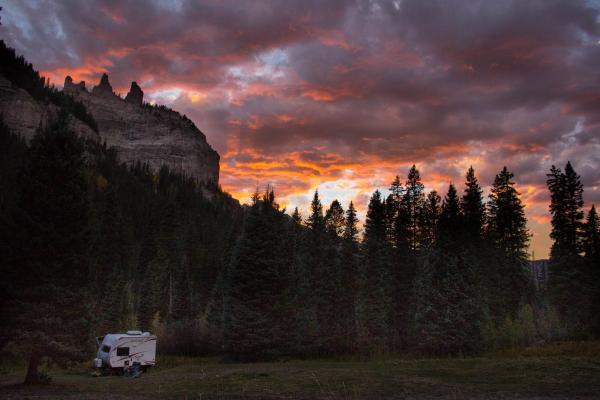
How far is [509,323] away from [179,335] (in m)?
32.7

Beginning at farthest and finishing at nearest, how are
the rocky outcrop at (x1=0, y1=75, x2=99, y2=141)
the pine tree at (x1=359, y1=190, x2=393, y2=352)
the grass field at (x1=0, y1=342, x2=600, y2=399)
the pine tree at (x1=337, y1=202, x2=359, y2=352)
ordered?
the rocky outcrop at (x1=0, y1=75, x2=99, y2=141) → the pine tree at (x1=337, y1=202, x2=359, y2=352) → the pine tree at (x1=359, y1=190, x2=393, y2=352) → the grass field at (x1=0, y1=342, x2=600, y2=399)

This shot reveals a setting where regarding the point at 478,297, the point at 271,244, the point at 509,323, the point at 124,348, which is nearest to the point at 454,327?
the point at 478,297

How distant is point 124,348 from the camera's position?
114 ft

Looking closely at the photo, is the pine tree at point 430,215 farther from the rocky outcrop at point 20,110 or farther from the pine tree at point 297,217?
the rocky outcrop at point 20,110

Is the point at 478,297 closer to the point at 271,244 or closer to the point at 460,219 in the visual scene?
the point at 460,219

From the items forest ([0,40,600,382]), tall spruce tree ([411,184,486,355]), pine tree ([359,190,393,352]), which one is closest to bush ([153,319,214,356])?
forest ([0,40,600,382])

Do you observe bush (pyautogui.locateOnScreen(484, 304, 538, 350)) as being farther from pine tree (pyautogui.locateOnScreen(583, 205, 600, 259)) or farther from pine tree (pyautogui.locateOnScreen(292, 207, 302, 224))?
pine tree (pyautogui.locateOnScreen(292, 207, 302, 224))

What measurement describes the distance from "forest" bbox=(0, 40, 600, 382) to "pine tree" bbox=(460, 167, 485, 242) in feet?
0.53

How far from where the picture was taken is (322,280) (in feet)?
173

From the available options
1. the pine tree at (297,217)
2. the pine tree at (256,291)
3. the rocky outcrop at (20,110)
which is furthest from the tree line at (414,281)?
the rocky outcrop at (20,110)

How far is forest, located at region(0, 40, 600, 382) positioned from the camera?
23469 mm

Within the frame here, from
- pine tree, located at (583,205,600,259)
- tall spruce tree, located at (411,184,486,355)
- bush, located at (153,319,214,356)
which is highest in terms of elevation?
pine tree, located at (583,205,600,259)

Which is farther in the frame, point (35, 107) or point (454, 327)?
point (35, 107)

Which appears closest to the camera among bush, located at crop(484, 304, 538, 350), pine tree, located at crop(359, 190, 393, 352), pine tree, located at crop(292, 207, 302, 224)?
bush, located at crop(484, 304, 538, 350)
